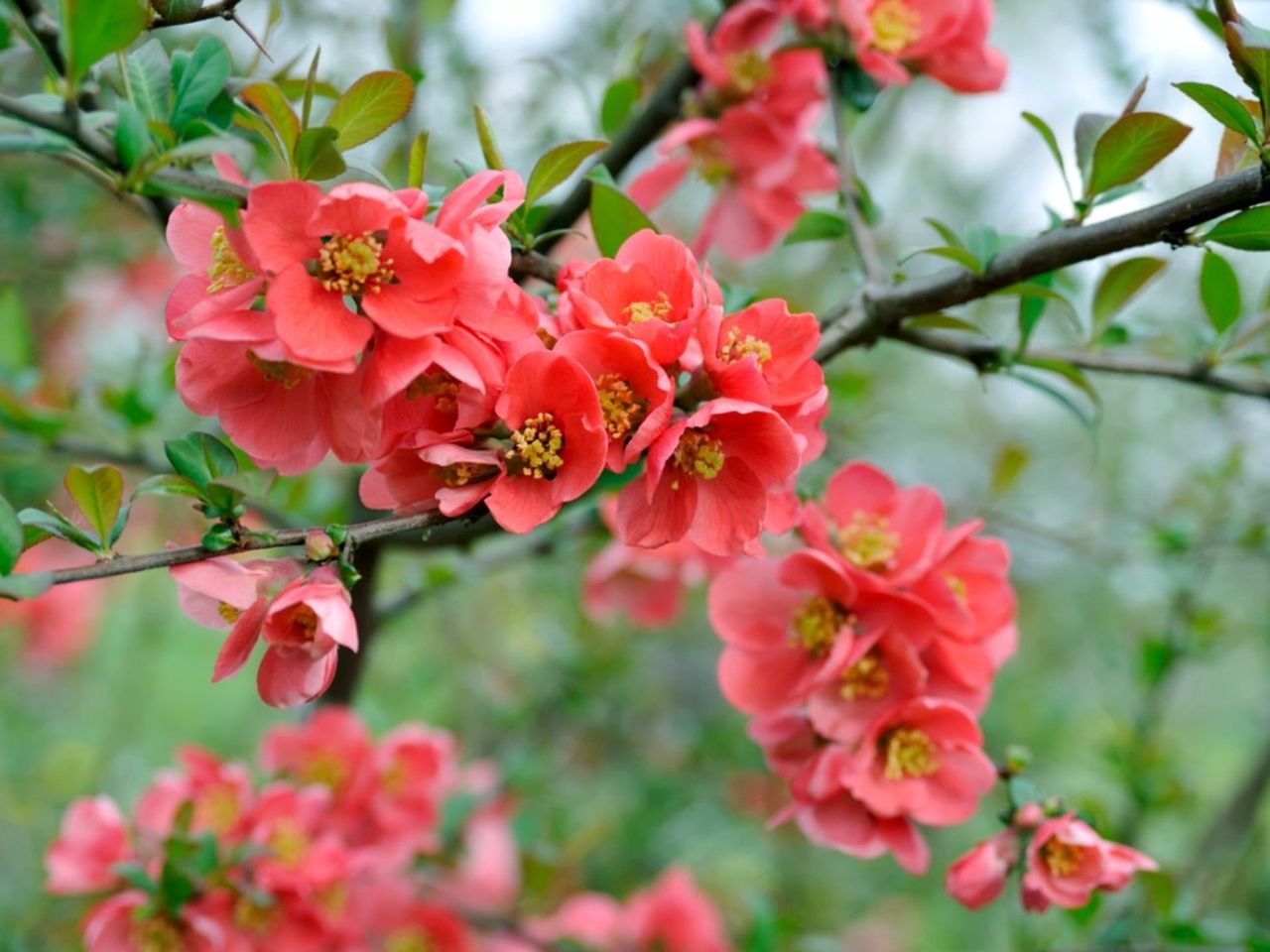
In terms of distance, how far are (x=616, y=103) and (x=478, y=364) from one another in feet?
1.66

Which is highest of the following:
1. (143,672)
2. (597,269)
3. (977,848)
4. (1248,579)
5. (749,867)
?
(597,269)

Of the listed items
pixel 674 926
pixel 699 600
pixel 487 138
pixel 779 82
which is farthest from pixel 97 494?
pixel 699 600

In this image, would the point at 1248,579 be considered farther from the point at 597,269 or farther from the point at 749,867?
the point at 597,269

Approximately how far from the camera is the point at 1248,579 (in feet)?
8.61

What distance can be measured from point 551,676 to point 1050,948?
3.07ft

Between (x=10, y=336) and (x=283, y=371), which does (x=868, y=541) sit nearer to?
(x=283, y=371)

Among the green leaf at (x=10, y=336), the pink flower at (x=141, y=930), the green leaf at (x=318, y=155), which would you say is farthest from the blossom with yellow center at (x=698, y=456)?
the green leaf at (x=10, y=336)

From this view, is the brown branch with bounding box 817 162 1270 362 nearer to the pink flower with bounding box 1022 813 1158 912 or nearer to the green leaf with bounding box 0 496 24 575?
the pink flower with bounding box 1022 813 1158 912

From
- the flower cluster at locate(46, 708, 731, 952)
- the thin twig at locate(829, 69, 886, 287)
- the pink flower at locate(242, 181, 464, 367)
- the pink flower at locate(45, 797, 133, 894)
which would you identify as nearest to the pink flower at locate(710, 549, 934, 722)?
the thin twig at locate(829, 69, 886, 287)

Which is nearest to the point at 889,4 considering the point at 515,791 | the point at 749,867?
the point at 515,791

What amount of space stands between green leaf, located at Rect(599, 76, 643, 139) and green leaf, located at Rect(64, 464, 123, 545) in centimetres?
57

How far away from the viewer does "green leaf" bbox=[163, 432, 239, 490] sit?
1.98 ft

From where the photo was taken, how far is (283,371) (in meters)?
0.62

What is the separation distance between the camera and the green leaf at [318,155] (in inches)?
23.2
